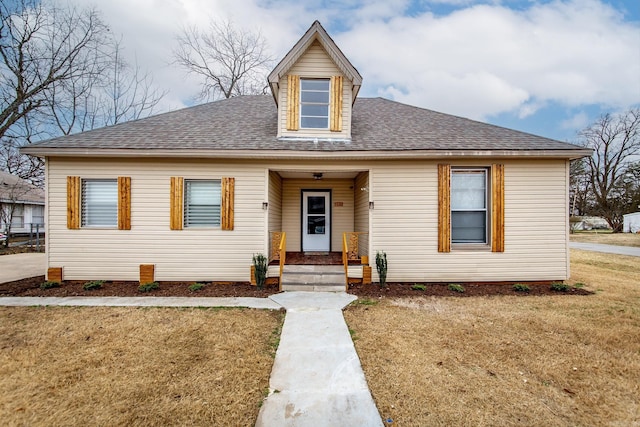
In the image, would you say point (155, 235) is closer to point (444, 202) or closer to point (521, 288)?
point (444, 202)

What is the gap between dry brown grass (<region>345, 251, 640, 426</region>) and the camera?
2.66 m

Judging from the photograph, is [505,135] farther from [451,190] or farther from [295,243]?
[295,243]

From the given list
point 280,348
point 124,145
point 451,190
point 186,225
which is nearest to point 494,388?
point 280,348

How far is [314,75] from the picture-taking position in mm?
7918

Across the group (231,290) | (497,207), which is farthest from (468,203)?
(231,290)

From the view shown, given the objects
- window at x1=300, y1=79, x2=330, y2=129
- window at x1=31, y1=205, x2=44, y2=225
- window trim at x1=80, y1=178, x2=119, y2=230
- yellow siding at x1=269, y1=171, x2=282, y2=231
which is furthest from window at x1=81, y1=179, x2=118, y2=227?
window at x1=31, y1=205, x2=44, y2=225

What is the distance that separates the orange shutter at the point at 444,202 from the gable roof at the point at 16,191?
22.6m

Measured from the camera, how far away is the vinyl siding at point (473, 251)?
736 cm

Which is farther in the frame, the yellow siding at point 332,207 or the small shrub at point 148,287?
the yellow siding at point 332,207

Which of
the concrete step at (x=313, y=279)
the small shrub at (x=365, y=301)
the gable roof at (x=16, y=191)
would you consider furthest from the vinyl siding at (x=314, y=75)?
the gable roof at (x=16, y=191)

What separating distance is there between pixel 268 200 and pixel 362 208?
2.80m

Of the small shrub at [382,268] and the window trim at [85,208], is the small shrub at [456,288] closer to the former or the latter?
the small shrub at [382,268]

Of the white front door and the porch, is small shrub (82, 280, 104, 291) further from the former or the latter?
the white front door

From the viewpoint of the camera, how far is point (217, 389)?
2951 mm
